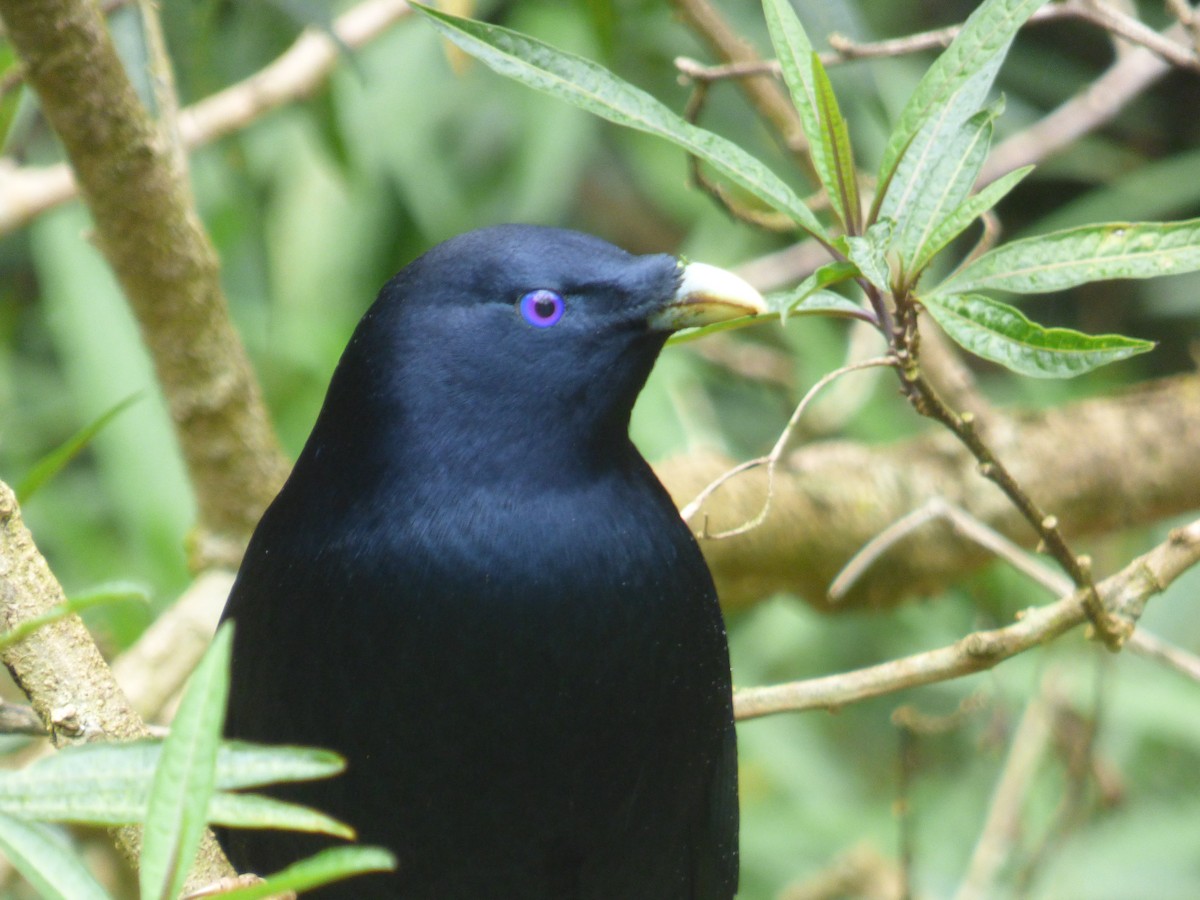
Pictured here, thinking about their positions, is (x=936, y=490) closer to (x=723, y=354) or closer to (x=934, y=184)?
(x=723, y=354)

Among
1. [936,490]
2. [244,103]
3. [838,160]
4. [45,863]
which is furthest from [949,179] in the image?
[244,103]

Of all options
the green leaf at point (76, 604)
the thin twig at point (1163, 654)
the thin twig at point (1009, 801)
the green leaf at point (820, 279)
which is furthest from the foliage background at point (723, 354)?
the green leaf at point (76, 604)

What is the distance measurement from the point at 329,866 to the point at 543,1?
364 centimetres

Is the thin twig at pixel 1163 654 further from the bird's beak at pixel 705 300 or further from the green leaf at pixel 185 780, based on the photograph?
the green leaf at pixel 185 780

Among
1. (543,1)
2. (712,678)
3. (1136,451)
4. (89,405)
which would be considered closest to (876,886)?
(1136,451)

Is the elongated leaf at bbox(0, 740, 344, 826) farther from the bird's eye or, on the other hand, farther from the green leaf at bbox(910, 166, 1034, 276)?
the bird's eye

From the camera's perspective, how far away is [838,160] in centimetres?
165

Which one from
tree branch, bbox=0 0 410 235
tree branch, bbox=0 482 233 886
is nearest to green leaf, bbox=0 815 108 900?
tree branch, bbox=0 482 233 886

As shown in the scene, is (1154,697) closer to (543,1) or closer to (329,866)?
(543,1)

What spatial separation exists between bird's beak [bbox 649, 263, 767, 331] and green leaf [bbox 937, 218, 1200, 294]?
0.29 m

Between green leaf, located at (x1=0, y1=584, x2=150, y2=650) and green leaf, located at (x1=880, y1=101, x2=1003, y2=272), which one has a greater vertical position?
green leaf, located at (x1=880, y1=101, x2=1003, y2=272)

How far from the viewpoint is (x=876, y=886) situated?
11.5 ft

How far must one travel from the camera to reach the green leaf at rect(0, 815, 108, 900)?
3.78 feet

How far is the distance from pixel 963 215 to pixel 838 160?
0.62 feet
